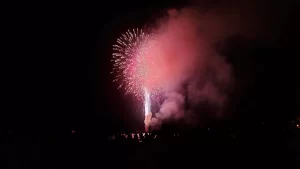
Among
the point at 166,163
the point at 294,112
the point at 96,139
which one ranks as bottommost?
the point at 166,163

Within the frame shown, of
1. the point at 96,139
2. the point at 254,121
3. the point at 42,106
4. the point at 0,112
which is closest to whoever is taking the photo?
the point at 96,139

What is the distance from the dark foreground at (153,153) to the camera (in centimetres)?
952

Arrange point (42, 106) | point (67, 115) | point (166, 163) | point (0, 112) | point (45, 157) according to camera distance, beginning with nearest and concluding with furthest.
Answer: point (166, 163) → point (45, 157) → point (0, 112) → point (42, 106) → point (67, 115)

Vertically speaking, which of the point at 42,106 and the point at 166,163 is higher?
the point at 42,106

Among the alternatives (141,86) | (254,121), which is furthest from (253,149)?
(254,121)

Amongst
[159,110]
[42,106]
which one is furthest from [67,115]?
[159,110]

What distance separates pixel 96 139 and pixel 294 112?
903 inches

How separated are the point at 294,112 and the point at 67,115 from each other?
74.1 ft

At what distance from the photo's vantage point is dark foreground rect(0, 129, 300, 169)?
31.2ft

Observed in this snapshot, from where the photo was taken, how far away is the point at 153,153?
10438 millimetres

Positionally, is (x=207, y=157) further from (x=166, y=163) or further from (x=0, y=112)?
(x=0, y=112)

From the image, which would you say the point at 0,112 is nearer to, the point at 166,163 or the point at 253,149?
the point at 166,163

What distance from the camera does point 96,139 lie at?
11.5 meters

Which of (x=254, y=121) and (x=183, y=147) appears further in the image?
(x=254, y=121)
